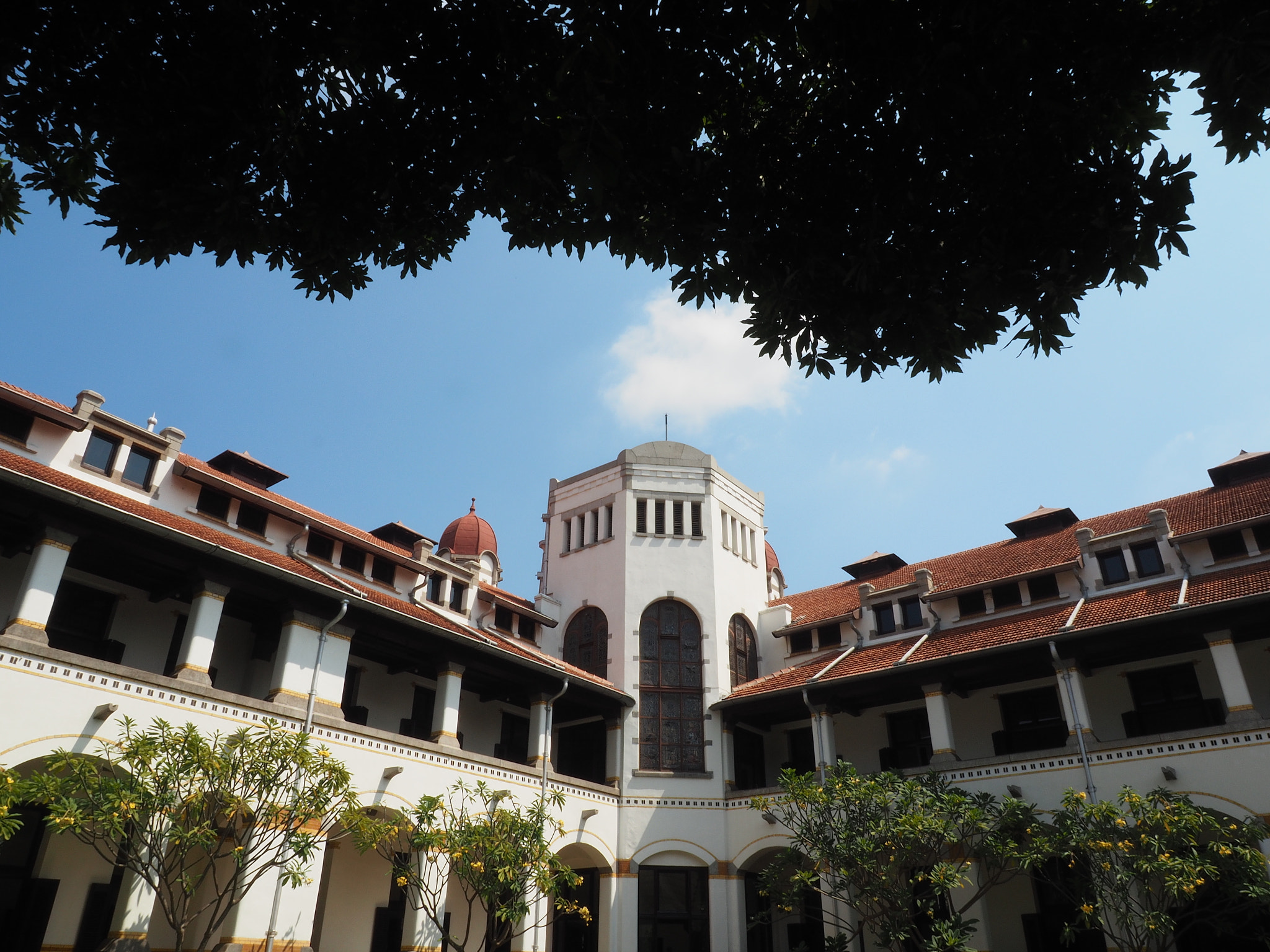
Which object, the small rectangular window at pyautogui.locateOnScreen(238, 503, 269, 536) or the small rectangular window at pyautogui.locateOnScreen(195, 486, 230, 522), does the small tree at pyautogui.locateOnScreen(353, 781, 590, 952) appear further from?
the small rectangular window at pyautogui.locateOnScreen(195, 486, 230, 522)

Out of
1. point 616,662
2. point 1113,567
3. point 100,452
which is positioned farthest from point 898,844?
point 100,452

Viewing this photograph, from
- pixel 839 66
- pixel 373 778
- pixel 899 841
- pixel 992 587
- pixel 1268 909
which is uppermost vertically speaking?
pixel 992 587

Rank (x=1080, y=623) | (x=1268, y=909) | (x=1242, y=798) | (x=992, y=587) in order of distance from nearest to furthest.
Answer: (x=1268, y=909)
(x=1242, y=798)
(x=1080, y=623)
(x=992, y=587)

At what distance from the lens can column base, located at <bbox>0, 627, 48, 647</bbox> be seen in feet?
48.6

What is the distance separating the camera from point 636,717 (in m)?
26.9

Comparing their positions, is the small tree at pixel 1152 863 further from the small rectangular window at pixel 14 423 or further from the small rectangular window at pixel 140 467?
the small rectangular window at pixel 14 423

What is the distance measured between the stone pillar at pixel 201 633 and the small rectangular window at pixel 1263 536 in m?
23.7

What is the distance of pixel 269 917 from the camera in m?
16.8

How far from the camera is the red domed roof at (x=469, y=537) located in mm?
34500

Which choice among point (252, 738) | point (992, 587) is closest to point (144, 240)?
point (252, 738)

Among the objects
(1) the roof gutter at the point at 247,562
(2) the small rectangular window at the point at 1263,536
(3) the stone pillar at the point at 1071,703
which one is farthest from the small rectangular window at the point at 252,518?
(2) the small rectangular window at the point at 1263,536

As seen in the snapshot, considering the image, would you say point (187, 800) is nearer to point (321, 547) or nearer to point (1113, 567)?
point (321, 547)

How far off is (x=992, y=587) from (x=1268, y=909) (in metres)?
10.6

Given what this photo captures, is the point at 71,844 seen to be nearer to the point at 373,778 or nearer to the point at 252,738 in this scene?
the point at 252,738
